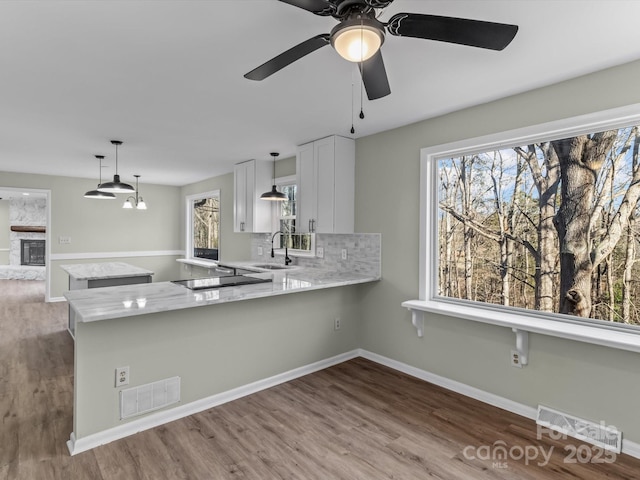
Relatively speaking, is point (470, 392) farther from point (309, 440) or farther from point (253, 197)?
point (253, 197)

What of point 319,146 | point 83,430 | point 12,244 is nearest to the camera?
point 83,430

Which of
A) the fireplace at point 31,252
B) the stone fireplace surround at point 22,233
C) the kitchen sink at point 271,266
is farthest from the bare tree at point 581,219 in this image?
the fireplace at point 31,252

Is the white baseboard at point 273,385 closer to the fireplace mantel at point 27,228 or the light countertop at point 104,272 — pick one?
the light countertop at point 104,272

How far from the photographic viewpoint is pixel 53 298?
6.55 metres

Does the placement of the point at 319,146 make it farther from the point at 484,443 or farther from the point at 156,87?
the point at 484,443

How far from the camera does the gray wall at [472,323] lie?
7.45ft

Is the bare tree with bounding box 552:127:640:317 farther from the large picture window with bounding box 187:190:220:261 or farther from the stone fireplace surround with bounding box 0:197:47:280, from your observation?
the stone fireplace surround with bounding box 0:197:47:280

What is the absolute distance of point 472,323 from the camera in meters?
2.96

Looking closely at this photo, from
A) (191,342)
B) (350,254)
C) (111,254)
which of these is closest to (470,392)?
(350,254)

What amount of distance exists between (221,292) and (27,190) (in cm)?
576

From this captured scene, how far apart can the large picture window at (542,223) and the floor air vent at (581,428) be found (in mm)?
668

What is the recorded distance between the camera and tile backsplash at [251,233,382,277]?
3756 millimetres

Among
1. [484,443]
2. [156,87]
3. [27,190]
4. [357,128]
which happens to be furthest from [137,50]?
[27,190]

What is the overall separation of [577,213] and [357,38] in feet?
7.03
